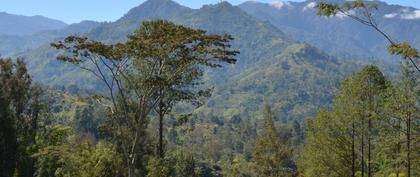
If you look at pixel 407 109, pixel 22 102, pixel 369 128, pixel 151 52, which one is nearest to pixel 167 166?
pixel 369 128

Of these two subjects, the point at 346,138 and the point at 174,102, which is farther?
the point at 346,138

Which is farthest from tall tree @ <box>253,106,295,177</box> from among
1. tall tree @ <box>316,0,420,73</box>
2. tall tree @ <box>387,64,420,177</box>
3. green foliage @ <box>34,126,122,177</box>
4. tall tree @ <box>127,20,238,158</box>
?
tall tree @ <box>316,0,420,73</box>

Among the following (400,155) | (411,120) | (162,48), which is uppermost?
(162,48)

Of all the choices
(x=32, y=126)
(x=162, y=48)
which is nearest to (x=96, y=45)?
(x=162, y=48)

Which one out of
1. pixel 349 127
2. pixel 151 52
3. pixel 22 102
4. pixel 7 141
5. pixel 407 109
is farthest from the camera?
pixel 22 102

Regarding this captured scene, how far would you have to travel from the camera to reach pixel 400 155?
36.4m

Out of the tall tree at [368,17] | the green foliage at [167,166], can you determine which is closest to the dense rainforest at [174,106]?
the tall tree at [368,17]

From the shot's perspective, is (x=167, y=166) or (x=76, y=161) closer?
(x=76, y=161)

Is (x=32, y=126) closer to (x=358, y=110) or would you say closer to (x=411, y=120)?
(x=358, y=110)

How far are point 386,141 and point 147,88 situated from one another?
17147mm

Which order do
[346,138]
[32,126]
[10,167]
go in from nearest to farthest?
1. [346,138]
2. [10,167]
3. [32,126]

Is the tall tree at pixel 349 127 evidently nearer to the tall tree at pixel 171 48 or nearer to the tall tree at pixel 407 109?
the tall tree at pixel 407 109

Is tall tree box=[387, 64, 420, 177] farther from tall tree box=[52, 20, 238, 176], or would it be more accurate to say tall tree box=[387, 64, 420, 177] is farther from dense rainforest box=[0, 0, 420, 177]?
tall tree box=[52, 20, 238, 176]

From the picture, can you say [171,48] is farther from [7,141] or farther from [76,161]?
[7,141]
